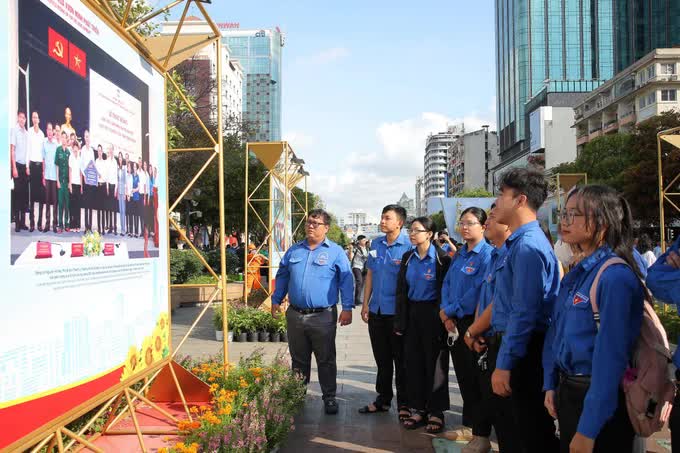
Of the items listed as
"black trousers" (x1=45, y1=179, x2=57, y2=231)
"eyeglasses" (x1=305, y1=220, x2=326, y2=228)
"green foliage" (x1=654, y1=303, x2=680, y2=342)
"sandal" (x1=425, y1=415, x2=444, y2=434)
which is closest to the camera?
"black trousers" (x1=45, y1=179, x2=57, y2=231)

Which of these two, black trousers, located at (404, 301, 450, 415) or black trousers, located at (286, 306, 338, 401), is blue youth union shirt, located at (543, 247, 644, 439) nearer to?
black trousers, located at (404, 301, 450, 415)

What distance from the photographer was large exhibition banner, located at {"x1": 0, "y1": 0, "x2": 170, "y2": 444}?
2.46 metres

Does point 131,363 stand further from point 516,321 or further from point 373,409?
point 373,409

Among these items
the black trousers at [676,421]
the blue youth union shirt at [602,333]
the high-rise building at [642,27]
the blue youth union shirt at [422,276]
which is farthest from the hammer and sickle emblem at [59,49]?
the high-rise building at [642,27]

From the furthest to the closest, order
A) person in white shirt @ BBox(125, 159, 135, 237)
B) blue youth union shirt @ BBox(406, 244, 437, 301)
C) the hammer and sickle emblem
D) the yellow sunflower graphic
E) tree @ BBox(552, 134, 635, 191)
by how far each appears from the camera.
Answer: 1. tree @ BBox(552, 134, 635, 191)
2. blue youth union shirt @ BBox(406, 244, 437, 301)
3. person in white shirt @ BBox(125, 159, 135, 237)
4. the yellow sunflower graphic
5. the hammer and sickle emblem

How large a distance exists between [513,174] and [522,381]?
1089mm

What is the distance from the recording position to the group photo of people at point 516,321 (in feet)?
7.68

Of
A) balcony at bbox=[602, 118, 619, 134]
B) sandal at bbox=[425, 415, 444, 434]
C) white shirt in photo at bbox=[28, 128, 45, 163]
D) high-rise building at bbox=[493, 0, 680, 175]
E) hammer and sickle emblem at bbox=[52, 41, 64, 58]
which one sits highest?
high-rise building at bbox=[493, 0, 680, 175]

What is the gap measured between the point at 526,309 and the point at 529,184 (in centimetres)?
71

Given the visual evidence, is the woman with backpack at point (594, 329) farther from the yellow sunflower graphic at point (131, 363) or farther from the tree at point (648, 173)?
the tree at point (648, 173)

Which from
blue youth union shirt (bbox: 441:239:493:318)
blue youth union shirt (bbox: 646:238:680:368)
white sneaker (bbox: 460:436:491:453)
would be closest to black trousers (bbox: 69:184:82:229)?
blue youth union shirt (bbox: 646:238:680:368)

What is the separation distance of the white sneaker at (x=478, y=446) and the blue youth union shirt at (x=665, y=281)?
2.11m

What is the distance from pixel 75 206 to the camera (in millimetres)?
2990

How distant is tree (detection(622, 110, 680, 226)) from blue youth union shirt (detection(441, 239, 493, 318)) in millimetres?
29265
